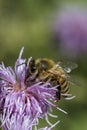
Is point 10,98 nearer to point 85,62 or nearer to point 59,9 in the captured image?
point 85,62

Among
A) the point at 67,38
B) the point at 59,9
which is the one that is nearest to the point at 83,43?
the point at 67,38

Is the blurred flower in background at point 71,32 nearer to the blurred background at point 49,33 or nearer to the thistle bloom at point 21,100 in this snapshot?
the blurred background at point 49,33

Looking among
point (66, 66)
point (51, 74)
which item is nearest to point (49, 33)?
point (66, 66)

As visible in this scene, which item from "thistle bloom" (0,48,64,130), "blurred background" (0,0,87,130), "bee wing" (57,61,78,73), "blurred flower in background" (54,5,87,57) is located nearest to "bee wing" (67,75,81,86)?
"thistle bloom" (0,48,64,130)

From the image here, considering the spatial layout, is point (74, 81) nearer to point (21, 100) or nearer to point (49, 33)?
point (21, 100)

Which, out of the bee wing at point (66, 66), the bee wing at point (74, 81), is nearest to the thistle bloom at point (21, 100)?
the bee wing at point (74, 81)

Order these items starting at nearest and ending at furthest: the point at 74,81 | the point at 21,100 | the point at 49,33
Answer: the point at 21,100
the point at 74,81
the point at 49,33

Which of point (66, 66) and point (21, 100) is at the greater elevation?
point (66, 66)
